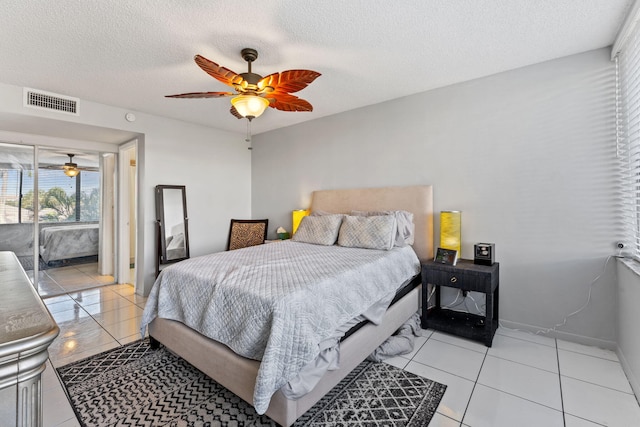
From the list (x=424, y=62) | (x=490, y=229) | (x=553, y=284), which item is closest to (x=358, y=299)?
(x=490, y=229)

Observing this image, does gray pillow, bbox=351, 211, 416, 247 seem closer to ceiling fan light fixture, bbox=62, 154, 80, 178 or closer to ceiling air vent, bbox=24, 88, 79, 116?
ceiling air vent, bbox=24, 88, 79, 116

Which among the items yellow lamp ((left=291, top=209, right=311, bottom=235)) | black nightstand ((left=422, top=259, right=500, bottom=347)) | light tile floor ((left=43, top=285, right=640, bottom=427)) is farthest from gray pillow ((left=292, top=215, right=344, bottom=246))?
light tile floor ((left=43, top=285, right=640, bottom=427))

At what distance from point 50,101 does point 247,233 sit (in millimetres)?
2977

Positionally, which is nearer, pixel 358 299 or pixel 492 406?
pixel 492 406

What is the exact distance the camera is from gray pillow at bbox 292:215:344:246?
11.1ft

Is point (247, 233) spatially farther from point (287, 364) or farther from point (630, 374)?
point (630, 374)

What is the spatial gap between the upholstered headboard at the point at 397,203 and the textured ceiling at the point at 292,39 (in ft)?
3.96

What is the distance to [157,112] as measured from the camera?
4.01 metres

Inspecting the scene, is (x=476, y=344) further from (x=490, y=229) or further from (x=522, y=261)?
(x=490, y=229)

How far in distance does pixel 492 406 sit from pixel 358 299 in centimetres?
103

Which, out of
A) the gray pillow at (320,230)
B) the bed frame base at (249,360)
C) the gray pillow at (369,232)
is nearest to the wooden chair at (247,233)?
the gray pillow at (320,230)

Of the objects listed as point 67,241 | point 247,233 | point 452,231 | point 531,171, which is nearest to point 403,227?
point 452,231

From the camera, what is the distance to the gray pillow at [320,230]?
3.40m

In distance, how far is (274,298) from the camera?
64.0 inches
